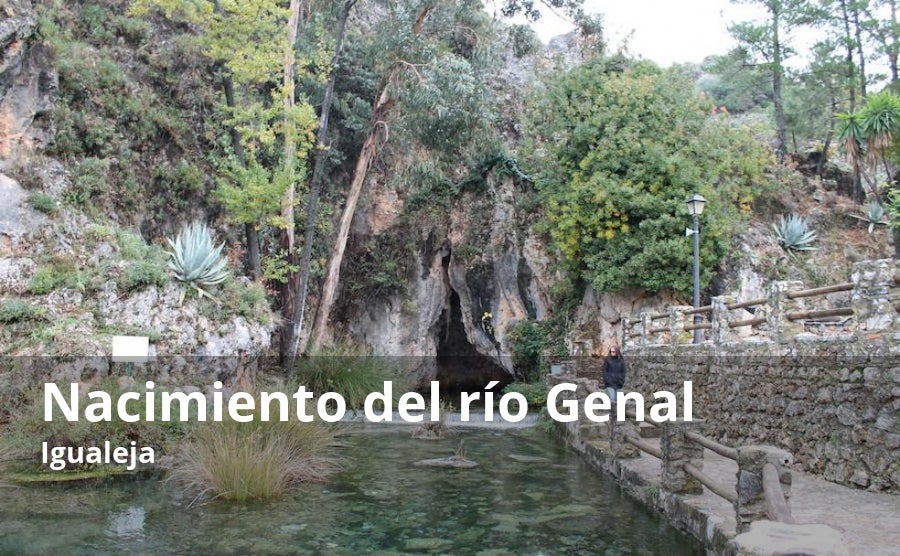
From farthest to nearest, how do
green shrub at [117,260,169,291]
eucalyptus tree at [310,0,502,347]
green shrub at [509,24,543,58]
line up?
1. green shrub at [509,24,543,58]
2. eucalyptus tree at [310,0,502,347]
3. green shrub at [117,260,169,291]

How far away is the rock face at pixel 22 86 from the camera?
44.3 feet

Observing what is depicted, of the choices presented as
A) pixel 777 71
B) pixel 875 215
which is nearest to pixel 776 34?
pixel 777 71

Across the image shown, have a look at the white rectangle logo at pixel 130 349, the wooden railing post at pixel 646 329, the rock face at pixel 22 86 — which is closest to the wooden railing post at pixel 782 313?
the wooden railing post at pixel 646 329

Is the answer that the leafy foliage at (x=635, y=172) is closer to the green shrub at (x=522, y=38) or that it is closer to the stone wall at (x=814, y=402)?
the green shrub at (x=522, y=38)

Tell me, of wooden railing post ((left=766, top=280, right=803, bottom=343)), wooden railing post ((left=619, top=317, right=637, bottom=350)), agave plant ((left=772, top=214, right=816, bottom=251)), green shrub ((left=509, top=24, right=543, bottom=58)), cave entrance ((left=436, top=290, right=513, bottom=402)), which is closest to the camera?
wooden railing post ((left=766, top=280, right=803, bottom=343))

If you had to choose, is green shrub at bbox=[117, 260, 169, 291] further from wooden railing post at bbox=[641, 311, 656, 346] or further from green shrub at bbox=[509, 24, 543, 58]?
green shrub at bbox=[509, 24, 543, 58]

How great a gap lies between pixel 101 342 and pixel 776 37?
23.8m

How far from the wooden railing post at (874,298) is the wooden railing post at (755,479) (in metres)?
2.65

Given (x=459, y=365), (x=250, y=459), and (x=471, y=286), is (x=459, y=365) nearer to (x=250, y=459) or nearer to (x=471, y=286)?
(x=471, y=286)

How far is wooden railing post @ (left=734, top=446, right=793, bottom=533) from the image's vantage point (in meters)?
5.38

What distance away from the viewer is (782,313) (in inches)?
362

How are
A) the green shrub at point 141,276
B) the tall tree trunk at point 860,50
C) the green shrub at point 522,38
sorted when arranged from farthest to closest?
the tall tree trunk at point 860,50, the green shrub at point 522,38, the green shrub at point 141,276

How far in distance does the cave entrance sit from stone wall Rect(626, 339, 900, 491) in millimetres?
14205

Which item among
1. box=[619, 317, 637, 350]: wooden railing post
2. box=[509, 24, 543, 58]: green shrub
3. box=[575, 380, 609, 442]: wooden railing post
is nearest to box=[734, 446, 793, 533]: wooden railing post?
box=[575, 380, 609, 442]: wooden railing post
